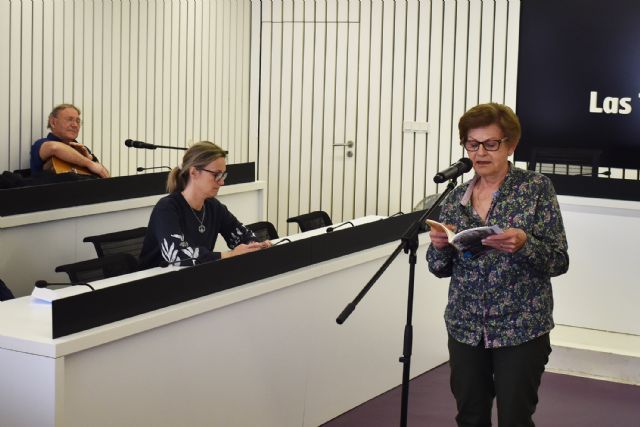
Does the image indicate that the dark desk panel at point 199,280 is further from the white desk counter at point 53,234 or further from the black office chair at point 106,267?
the white desk counter at point 53,234

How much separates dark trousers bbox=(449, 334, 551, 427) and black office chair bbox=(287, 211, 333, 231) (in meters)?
2.76

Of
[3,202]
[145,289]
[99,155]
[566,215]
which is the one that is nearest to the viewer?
[145,289]

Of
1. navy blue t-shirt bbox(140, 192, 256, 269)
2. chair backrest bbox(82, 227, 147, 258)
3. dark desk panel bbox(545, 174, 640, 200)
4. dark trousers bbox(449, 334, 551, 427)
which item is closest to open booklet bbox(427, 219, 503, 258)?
dark trousers bbox(449, 334, 551, 427)

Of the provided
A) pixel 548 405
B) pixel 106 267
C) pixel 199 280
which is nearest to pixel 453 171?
pixel 199 280

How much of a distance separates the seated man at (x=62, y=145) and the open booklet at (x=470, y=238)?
4506 millimetres

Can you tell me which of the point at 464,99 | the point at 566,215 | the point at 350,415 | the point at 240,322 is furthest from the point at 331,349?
the point at 464,99

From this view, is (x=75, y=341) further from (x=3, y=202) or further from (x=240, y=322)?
(x=3, y=202)

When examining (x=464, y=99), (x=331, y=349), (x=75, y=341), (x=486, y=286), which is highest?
(x=464, y=99)

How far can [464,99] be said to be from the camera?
9094mm

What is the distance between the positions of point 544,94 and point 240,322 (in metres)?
4.80

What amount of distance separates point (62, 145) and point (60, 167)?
0.16 m

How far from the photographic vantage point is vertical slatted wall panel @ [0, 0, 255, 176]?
7457 mm

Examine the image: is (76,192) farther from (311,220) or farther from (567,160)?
(567,160)

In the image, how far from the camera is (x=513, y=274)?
3.43 m
